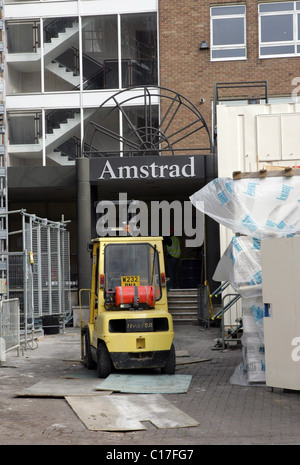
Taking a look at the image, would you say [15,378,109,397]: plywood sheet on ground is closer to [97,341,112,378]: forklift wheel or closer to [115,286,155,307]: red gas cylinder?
[97,341,112,378]: forklift wheel

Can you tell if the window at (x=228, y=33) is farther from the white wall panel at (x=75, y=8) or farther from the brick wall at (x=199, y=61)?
the white wall panel at (x=75, y=8)

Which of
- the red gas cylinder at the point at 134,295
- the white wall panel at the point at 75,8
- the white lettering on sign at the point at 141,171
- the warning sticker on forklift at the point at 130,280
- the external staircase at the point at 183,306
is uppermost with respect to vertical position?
the white wall panel at the point at 75,8

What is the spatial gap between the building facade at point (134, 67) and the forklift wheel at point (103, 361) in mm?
13613

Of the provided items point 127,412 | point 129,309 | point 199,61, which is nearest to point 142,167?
point 199,61

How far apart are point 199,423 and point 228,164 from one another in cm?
1079

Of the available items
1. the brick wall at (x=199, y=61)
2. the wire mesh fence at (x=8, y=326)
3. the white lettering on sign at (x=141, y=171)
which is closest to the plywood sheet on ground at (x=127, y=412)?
the wire mesh fence at (x=8, y=326)

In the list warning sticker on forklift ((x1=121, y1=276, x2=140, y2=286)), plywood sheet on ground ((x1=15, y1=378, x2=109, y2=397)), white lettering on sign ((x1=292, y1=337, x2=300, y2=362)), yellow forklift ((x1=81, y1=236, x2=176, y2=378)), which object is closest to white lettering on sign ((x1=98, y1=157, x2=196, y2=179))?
yellow forklift ((x1=81, y1=236, x2=176, y2=378))

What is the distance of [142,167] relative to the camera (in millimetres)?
21984

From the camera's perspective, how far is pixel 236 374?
1185cm

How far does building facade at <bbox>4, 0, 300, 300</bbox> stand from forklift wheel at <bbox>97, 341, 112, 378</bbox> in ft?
44.7

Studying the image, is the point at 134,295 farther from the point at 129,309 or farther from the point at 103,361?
the point at 103,361

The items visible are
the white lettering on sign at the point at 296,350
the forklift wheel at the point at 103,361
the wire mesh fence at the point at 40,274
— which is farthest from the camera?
the wire mesh fence at the point at 40,274

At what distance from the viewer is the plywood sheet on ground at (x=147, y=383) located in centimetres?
1087

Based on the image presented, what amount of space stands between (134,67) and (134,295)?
1662 cm
